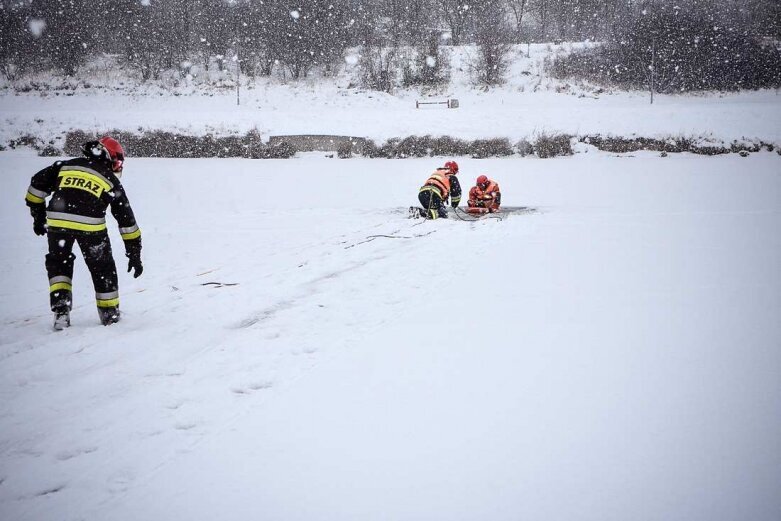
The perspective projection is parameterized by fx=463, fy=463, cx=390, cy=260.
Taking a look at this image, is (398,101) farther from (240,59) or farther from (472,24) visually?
(472,24)

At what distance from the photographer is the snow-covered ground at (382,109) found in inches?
926

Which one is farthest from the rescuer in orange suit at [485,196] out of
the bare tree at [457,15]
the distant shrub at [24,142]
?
the bare tree at [457,15]

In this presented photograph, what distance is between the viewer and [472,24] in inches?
1833

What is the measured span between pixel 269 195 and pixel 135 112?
2197cm

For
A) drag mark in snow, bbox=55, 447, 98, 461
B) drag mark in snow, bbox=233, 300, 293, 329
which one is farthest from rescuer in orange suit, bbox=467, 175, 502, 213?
drag mark in snow, bbox=55, 447, 98, 461

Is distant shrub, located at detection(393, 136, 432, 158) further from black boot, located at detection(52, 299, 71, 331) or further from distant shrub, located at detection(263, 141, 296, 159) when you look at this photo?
black boot, located at detection(52, 299, 71, 331)

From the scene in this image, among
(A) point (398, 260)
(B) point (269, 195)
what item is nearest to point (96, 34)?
(B) point (269, 195)

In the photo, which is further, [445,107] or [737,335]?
[445,107]

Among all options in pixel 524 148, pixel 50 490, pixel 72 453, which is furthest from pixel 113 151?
pixel 524 148

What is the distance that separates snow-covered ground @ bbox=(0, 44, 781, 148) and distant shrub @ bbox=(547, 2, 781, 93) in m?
1.40

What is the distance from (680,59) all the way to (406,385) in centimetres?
3909

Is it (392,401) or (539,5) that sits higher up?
(539,5)

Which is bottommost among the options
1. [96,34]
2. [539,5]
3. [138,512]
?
[138,512]

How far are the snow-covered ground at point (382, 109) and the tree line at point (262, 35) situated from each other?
5.39 feet
